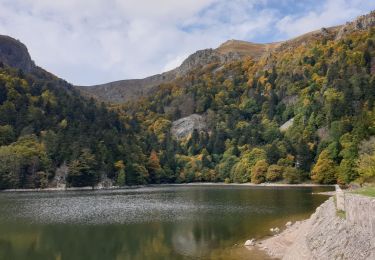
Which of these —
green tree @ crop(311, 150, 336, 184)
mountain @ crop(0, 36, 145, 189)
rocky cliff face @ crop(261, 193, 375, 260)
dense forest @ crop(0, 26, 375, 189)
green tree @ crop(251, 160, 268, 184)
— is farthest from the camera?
green tree @ crop(251, 160, 268, 184)

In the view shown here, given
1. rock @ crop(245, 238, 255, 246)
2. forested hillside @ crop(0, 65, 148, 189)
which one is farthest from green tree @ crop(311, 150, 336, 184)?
rock @ crop(245, 238, 255, 246)

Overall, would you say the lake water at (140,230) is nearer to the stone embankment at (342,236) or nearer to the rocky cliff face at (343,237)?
the stone embankment at (342,236)

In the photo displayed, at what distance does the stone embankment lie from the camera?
22.1 m

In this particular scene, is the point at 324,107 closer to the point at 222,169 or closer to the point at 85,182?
the point at 222,169

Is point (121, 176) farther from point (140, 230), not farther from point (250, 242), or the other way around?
point (250, 242)

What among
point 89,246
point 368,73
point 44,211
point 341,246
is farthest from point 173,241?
point 368,73

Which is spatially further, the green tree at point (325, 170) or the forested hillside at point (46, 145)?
the forested hillside at point (46, 145)

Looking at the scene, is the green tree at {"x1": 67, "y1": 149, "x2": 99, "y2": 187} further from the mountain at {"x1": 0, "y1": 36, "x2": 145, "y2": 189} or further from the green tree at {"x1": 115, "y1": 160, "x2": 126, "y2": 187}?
the green tree at {"x1": 115, "y1": 160, "x2": 126, "y2": 187}

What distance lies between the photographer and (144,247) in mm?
43219

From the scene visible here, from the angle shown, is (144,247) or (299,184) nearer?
(144,247)

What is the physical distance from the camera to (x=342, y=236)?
26078 mm

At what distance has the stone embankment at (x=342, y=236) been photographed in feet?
72.6

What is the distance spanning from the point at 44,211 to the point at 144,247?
37.3 meters

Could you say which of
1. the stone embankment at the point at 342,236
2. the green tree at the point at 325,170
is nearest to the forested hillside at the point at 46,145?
the green tree at the point at 325,170
